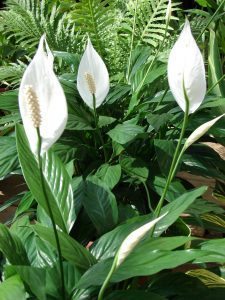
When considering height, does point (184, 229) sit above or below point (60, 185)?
below

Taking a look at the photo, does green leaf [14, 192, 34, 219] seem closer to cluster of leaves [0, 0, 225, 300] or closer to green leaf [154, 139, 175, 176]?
cluster of leaves [0, 0, 225, 300]

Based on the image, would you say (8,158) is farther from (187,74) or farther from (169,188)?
(187,74)

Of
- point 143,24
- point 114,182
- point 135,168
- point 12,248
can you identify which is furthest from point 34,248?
point 143,24

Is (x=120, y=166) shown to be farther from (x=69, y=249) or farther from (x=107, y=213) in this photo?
(x=69, y=249)

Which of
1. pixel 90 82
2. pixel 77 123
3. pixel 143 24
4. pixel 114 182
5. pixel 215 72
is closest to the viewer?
pixel 90 82

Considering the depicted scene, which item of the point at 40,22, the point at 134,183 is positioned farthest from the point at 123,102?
the point at 40,22

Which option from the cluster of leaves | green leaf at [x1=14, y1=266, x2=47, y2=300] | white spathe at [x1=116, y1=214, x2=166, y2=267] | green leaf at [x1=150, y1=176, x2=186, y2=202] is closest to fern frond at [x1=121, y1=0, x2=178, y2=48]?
the cluster of leaves
